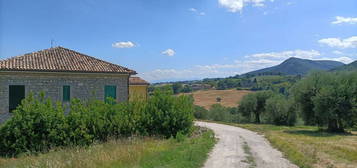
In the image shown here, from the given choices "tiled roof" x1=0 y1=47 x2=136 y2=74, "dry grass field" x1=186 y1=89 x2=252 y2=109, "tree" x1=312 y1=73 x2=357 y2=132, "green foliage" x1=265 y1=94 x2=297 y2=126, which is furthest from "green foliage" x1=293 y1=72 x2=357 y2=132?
"dry grass field" x1=186 y1=89 x2=252 y2=109

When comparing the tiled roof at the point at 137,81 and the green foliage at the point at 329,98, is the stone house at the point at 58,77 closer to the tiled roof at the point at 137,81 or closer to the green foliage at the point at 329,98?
the tiled roof at the point at 137,81

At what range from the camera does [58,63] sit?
19000mm

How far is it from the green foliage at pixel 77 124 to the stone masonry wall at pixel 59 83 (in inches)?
162

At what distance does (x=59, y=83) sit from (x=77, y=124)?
7.10m

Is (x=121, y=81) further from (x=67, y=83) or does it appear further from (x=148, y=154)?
(x=148, y=154)

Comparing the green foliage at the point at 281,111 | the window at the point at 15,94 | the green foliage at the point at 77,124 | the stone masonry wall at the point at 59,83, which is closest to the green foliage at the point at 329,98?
the green foliage at the point at 281,111

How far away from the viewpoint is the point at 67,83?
18609mm

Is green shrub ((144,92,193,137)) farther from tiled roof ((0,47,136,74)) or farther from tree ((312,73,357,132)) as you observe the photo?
tree ((312,73,357,132))

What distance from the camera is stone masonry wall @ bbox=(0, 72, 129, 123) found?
17.2 metres

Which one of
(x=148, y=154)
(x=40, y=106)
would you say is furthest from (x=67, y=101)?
(x=148, y=154)

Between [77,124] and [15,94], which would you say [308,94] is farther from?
[15,94]

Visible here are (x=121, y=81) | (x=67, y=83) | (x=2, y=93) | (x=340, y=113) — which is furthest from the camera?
(x=340, y=113)

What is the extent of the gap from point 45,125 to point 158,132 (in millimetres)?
5556

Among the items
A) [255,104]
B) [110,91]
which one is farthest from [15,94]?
[255,104]
